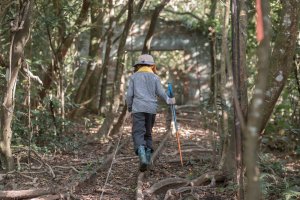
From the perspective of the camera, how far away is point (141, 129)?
7.59 meters

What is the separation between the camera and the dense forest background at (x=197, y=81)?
4.84 meters

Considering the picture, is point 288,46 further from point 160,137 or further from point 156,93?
point 160,137

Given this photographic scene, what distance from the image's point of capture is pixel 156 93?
7.84m

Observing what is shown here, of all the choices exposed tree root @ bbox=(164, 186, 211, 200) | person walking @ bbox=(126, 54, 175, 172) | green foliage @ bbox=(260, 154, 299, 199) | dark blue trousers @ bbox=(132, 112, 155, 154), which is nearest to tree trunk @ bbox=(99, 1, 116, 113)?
person walking @ bbox=(126, 54, 175, 172)

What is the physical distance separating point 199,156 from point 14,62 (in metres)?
3.70

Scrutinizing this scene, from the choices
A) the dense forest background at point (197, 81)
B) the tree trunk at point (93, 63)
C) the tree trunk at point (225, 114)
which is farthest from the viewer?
the tree trunk at point (93, 63)

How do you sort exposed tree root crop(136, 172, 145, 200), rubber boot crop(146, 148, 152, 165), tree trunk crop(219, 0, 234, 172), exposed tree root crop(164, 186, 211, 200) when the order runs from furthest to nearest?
rubber boot crop(146, 148, 152, 165)
tree trunk crop(219, 0, 234, 172)
exposed tree root crop(164, 186, 211, 200)
exposed tree root crop(136, 172, 145, 200)

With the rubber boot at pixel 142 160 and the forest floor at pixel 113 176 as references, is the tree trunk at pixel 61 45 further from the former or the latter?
the rubber boot at pixel 142 160

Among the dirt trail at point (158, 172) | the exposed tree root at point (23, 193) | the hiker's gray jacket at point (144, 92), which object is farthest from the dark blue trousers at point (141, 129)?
the exposed tree root at point (23, 193)

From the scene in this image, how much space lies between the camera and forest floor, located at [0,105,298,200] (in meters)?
Result: 6.23

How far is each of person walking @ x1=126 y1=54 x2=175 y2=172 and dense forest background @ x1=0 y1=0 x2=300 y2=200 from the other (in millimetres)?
985

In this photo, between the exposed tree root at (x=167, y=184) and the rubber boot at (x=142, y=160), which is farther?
the rubber boot at (x=142, y=160)

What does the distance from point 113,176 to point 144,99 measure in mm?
1293

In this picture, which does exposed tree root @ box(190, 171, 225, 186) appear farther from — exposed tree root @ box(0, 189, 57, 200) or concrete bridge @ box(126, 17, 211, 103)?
concrete bridge @ box(126, 17, 211, 103)
